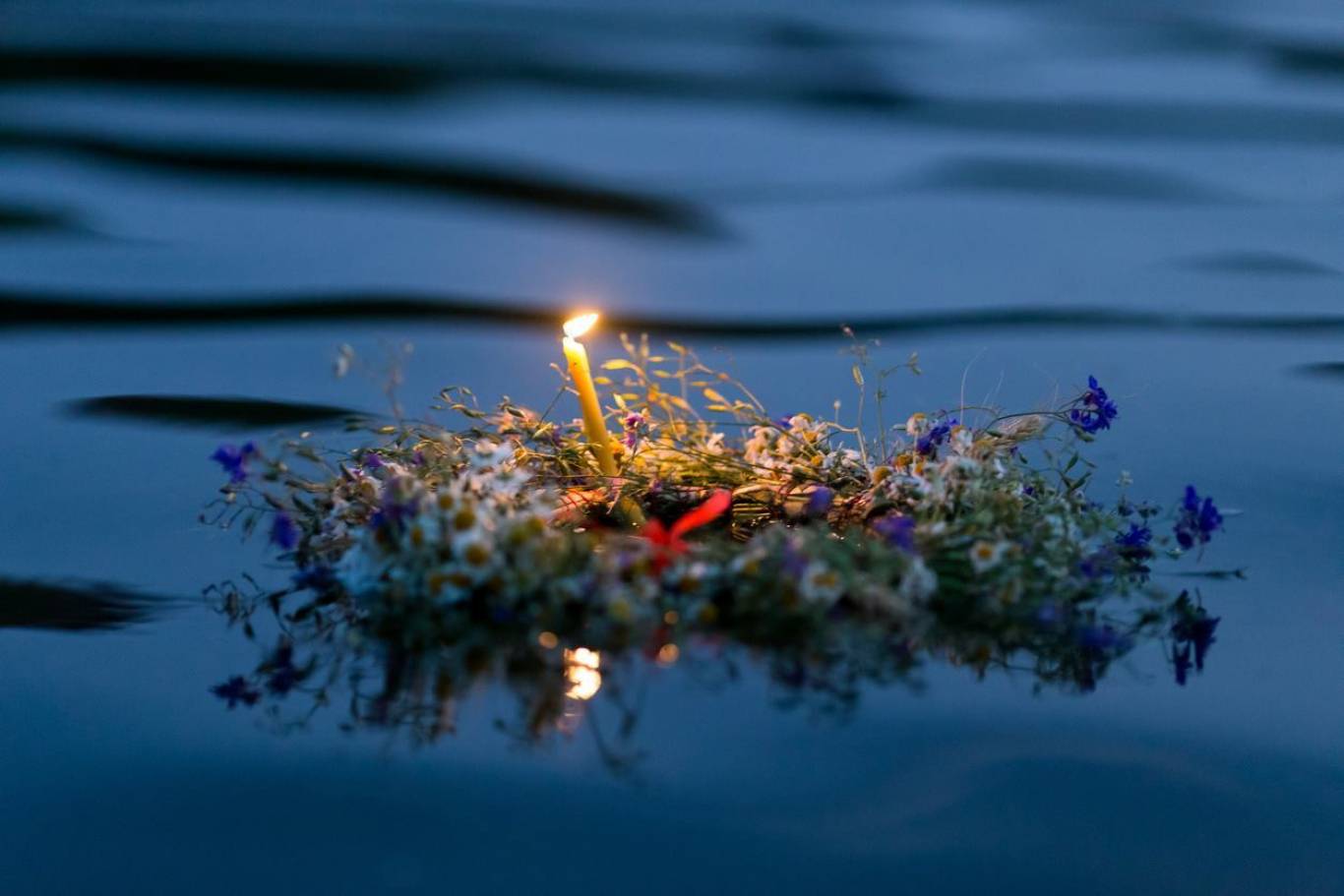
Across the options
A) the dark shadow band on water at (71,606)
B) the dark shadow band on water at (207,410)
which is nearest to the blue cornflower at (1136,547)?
the dark shadow band on water at (71,606)

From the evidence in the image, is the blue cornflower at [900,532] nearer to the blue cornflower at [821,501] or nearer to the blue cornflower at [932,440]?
the blue cornflower at [821,501]

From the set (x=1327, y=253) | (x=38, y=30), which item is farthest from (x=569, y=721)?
(x=38, y=30)

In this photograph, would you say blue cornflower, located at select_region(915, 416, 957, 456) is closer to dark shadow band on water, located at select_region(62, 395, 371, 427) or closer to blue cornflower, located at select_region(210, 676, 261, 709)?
blue cornflower, located at select_region(210, 676, 261, 709)

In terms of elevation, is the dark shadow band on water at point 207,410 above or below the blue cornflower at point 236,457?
above

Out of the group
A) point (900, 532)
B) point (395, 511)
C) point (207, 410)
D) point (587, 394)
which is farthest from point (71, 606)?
point (900, 532)

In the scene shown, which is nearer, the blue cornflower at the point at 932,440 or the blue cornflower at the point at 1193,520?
the blue cornflower at the point at 1193,520

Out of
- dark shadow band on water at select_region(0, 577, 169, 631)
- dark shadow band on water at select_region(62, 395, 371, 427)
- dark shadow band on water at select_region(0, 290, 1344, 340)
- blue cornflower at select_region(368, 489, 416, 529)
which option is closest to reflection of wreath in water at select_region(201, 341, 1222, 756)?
blue cornflower at select_region(368, 489, 416, 529)

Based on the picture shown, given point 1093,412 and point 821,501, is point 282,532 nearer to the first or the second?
point 821,501
